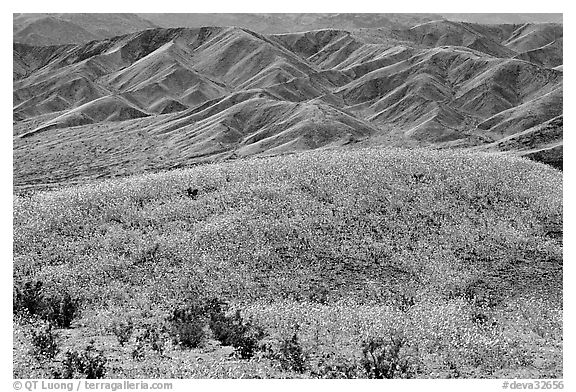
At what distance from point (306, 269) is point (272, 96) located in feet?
262

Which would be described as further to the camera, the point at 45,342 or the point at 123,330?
the point at 123,330

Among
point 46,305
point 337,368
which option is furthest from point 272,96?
point 337,368

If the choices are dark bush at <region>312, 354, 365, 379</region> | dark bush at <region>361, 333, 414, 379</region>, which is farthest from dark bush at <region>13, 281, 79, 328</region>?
dark bush at <region>361, 333, 414, 379</region>

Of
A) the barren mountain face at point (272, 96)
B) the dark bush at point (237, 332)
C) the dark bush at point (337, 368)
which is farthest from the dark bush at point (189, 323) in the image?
the barren mountain face at point (272, 96)

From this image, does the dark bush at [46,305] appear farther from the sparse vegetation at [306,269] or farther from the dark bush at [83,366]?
the dark bush at [83,366]

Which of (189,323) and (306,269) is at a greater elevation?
(306,269)

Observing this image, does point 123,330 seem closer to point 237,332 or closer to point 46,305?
point 237,332

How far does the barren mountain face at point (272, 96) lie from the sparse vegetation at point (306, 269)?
57.8ft

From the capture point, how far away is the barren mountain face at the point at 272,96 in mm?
70812

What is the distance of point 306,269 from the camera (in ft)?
64.5

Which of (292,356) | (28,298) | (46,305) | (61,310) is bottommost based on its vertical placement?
(292,356)

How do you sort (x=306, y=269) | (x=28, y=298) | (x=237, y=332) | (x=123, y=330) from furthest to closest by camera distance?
(x=306, y=269), (x=28, y=298), (x=123, y=330), (x=237, y=332)

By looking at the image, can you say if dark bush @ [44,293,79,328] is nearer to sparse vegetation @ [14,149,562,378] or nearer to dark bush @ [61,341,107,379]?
sparse vegetation @ [14,149,562,378]

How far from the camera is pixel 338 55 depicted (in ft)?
478
